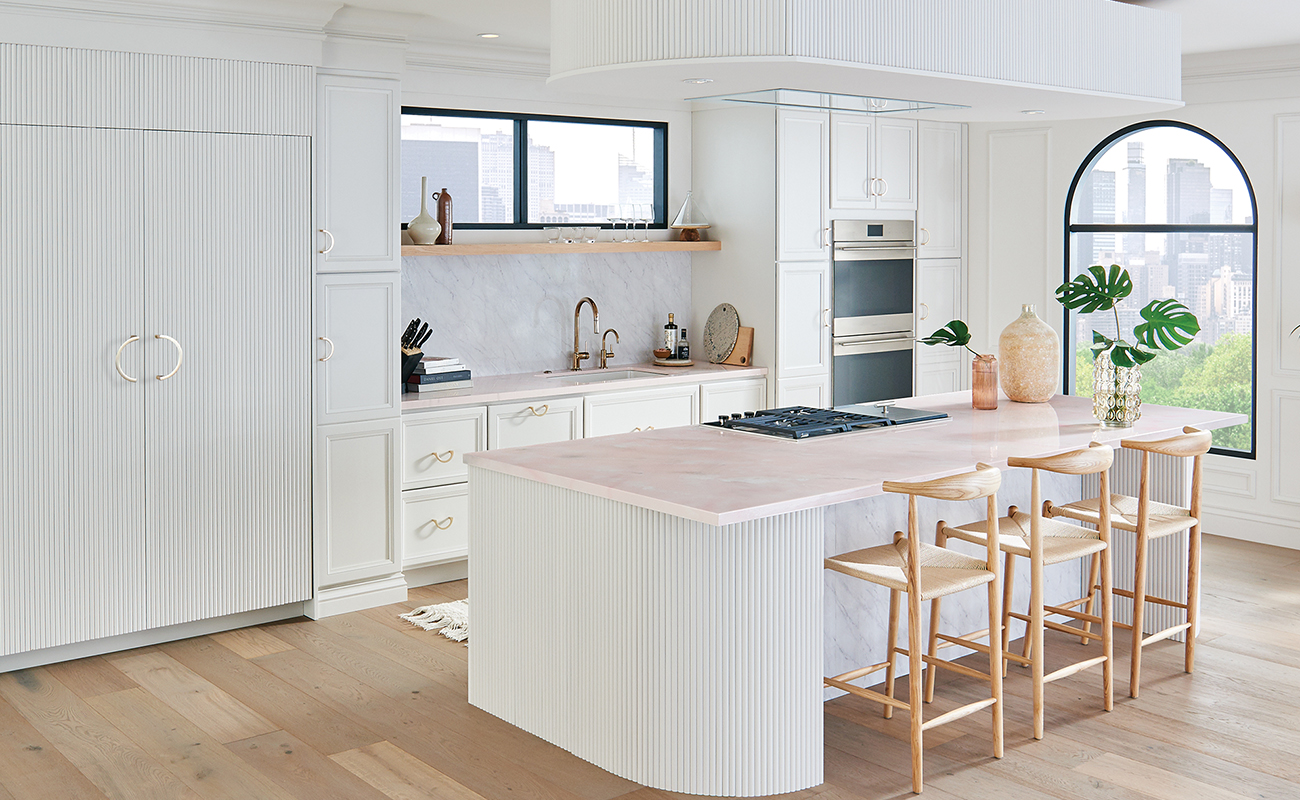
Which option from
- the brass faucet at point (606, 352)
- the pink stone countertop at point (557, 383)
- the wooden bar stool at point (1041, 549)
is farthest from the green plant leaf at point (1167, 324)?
the brass faucet at point (606, 352)

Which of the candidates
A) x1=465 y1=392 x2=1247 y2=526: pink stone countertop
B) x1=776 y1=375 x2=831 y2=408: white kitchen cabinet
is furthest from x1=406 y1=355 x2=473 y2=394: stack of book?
x1=776 y1=375 x2=831 y2=408: white kitchen cabinet

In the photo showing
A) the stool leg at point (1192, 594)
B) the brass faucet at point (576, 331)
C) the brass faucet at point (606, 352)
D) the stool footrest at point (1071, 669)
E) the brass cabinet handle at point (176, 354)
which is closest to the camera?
the stool footrest at point (1071, 669)

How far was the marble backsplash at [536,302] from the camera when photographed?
5.79 m

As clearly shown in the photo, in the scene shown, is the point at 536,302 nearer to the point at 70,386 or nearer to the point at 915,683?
the point at 70,386

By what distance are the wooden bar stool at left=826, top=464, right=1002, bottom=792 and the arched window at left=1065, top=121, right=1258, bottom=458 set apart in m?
3.46

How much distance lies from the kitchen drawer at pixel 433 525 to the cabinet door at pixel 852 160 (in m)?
2.61

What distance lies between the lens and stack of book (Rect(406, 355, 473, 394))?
5352 millimetres

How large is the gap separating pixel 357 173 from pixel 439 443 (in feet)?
3.96

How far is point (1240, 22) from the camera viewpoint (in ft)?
16.8

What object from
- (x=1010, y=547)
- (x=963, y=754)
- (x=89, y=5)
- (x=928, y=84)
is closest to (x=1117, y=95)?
(x=928, y=84)

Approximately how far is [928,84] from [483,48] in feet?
9.17

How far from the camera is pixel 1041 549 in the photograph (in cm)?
358

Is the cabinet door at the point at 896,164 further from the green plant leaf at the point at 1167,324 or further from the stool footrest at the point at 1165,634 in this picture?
the stool footrest at the point at 1165,634

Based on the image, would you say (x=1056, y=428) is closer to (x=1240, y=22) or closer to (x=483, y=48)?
(x=1240, y=22)
